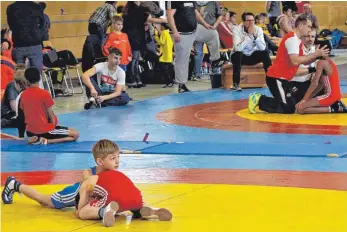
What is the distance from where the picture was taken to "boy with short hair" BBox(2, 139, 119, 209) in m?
6.49

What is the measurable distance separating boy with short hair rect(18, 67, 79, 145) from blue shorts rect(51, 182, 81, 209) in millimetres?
3675

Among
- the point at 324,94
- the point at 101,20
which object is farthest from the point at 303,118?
the point at 101,20

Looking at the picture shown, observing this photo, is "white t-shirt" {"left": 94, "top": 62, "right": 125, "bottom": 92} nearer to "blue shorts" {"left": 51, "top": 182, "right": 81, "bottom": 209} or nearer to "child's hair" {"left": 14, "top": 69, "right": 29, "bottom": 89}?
"child's hair" {"left": 14, "top": 69, "right": 29, "bottom": 89}

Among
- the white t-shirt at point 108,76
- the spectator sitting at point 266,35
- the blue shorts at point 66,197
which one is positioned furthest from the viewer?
the spectator sitting at point 266,35

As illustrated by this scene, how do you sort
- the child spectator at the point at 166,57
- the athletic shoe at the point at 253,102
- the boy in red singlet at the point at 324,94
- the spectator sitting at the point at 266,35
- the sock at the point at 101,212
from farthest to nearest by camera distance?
the spectator sitting at the point at 266,35
the child spectator at the point at 166,57
the athletic shoe at the point at 253,102
the boy in red singlet at the point at 324,94
the sock at the point at 101,212

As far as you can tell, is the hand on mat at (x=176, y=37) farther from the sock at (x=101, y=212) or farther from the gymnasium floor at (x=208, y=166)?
the sock at (x=101, y=212)

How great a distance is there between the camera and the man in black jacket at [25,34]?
14180 mm

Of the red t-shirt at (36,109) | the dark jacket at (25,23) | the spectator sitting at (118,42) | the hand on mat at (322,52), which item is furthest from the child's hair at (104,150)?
the spectator sitting at (118,42)

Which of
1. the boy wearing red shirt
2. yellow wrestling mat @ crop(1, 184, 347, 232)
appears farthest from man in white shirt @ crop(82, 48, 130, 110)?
yellow wrestling mat @ crop(1, 184, 347, 232)

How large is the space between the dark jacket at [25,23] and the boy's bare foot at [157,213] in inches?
326

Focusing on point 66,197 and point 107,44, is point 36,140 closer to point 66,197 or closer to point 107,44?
point 66,197

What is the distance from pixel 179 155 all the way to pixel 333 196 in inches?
108

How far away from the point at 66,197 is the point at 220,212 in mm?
1184

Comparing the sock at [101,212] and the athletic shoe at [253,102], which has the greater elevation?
the sock at [101,212]
